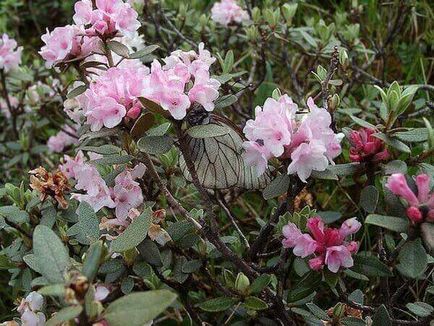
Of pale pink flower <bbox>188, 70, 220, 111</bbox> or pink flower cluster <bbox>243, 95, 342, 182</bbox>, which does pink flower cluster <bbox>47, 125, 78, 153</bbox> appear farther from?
pink flower cluster <bbox>243, 95, 342, 182</bbox>

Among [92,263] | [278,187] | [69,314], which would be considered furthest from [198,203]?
[69,314]

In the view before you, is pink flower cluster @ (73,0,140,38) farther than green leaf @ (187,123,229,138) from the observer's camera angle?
Yes

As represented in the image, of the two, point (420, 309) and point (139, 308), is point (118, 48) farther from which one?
point (420, 309)

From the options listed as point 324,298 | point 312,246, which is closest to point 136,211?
point 312,246

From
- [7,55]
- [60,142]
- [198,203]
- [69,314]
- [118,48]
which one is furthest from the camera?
[60,142]

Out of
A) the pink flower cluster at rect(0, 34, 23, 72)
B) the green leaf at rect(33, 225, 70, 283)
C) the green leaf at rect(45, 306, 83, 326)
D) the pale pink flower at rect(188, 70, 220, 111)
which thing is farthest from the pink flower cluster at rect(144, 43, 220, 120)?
the pink flower cluster at rect(0, 34, 23, 72)
